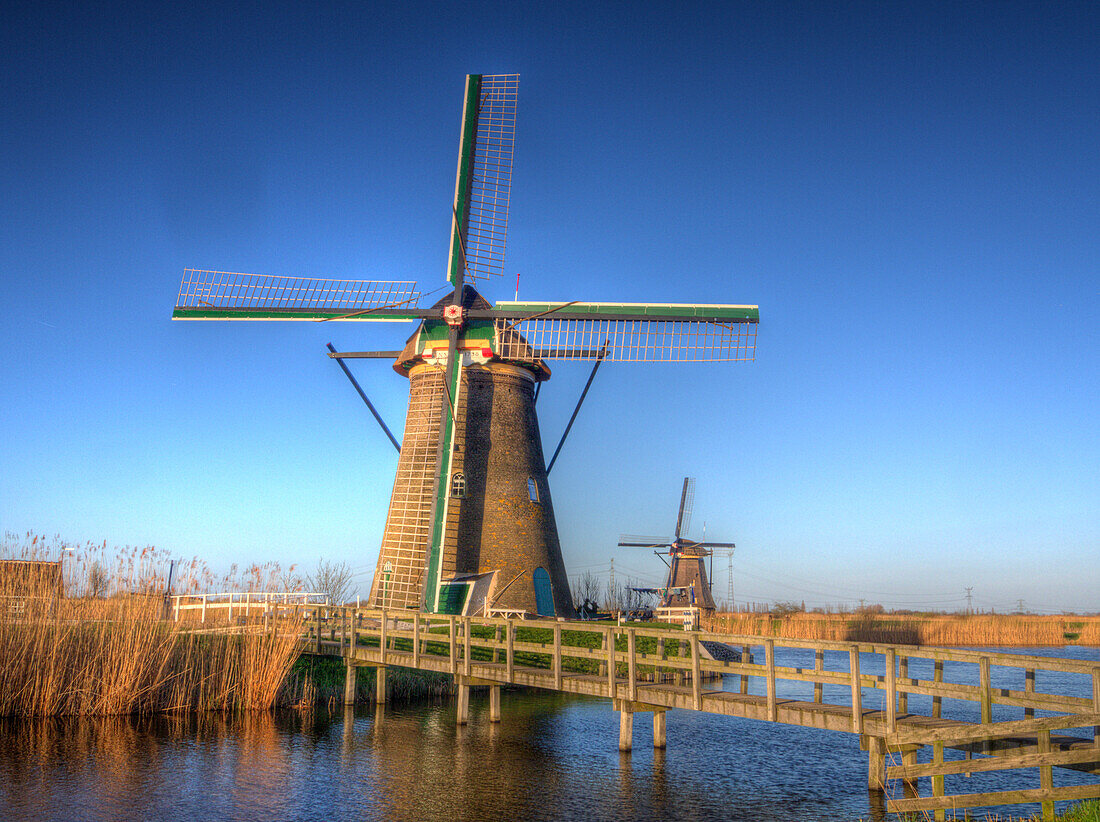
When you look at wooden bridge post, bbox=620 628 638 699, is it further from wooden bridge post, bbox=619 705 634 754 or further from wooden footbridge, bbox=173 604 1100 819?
wooden bridge post, bbox=619 705 634 754

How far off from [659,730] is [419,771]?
326 centimetres

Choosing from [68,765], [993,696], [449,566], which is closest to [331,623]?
[449,566]

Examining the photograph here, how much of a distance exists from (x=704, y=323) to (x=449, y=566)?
7873 millimetres

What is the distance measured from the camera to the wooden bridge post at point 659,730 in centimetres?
1166

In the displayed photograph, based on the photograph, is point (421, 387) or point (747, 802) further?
point (421, 387)

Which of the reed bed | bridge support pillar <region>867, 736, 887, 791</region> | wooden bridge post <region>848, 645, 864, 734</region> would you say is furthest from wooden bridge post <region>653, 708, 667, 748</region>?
the reed bed

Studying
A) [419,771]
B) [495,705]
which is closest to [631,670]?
[419,771]

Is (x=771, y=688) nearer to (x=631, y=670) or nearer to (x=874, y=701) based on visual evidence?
(x=631, y=670)

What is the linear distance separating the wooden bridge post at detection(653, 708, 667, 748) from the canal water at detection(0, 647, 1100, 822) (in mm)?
185

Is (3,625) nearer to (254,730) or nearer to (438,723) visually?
(254,730)

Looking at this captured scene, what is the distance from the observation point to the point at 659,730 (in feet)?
38.3

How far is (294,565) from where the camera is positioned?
16.6 meters

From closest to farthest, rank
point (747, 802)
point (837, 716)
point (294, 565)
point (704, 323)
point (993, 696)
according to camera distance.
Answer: point (993, 696)
point (837, 716)
point (747, 802)
point (294, 565)
point (704, 323)

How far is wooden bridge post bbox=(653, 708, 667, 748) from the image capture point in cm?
1166
